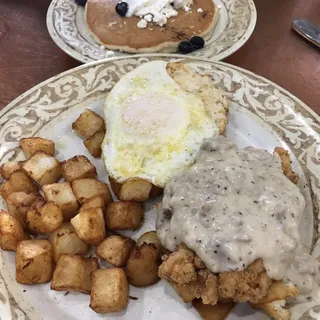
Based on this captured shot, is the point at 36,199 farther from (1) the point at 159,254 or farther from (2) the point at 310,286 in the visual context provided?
(2) the point at 310,286

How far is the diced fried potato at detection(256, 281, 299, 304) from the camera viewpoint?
5.83ft

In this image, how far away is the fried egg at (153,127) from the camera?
2.27m

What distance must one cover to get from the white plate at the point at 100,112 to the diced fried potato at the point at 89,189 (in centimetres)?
21

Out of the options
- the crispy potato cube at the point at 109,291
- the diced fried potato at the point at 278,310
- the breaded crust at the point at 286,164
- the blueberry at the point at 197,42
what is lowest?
the crispy potato cube at the point at 109,291

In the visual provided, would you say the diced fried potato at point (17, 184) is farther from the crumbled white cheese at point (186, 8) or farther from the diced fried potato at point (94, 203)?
the crumbled white cheese at point (186, 8)

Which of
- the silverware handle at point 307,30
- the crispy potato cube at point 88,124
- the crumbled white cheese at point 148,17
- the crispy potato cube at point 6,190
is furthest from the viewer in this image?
the silverware handle at point 307,30

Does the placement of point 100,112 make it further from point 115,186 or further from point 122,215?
point 122,215

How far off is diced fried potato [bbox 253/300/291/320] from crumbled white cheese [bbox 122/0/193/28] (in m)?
2.33

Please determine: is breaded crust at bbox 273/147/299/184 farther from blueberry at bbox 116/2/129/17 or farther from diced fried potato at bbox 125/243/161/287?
blueberry at bbox 116/2/129/17

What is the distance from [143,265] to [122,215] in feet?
0.95

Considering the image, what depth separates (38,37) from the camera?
3.60 metres

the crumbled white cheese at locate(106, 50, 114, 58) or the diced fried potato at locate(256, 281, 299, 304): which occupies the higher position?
the diced fried potato at locate(256, 281, 299, 304)

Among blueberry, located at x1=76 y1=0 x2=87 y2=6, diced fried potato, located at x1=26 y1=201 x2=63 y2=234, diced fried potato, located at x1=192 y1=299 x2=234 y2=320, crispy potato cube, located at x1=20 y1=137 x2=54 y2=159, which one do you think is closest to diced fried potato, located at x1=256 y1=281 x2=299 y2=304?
diced fried potato, located at x1=192 y1=299 x2=234 y2=320

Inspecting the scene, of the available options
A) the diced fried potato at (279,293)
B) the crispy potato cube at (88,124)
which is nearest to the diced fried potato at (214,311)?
the diced fried potato at (279,293)
